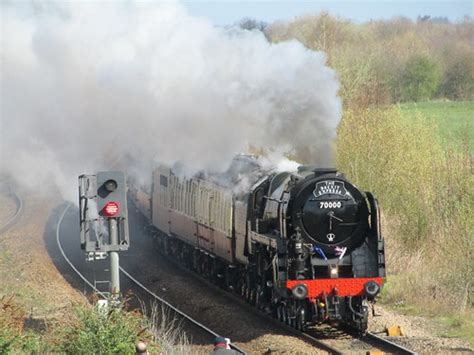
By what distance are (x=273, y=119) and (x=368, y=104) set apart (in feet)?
32.6

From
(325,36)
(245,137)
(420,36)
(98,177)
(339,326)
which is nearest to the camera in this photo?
(98,177)

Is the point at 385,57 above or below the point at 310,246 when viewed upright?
above

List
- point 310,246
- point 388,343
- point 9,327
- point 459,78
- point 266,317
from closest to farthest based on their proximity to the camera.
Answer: point 9,327, point 388,343, point 310,246, point 266,317, point 459,78

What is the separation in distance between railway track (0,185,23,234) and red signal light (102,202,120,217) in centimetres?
2031

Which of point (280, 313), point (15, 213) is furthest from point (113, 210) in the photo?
point (15, 213)

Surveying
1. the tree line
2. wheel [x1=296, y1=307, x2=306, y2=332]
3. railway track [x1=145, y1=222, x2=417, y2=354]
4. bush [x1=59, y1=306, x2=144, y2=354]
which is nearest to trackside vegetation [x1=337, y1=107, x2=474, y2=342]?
railway track [x1=145, y1=222, x2=417, y2=354]

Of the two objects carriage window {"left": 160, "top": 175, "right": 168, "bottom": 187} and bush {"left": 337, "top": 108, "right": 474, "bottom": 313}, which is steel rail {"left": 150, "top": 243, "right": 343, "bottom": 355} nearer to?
carriage window {"left": 160, "top": 175, "right": 168, "bottom": 187}

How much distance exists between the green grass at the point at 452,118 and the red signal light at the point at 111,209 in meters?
10.6

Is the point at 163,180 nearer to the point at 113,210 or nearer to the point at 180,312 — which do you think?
the point at 180,312

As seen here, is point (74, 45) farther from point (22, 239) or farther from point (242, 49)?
point (22, 239)

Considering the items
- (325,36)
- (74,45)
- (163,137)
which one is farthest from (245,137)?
(325,36)

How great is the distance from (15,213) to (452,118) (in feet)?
58.8

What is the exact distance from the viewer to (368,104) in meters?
29.4

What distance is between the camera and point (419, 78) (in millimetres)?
44812
